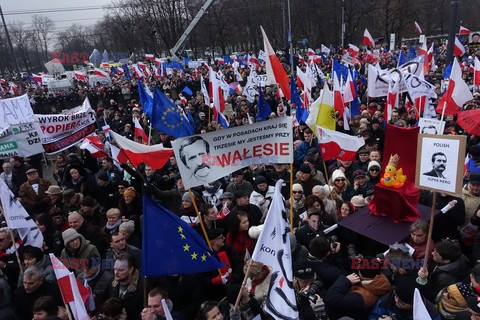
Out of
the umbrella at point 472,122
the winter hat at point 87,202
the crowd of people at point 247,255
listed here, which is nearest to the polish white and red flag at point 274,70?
the crowd of people at point 247,255

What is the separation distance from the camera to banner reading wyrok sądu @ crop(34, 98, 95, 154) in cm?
763

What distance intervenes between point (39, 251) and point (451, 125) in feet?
26.7

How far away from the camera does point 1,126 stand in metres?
8.08

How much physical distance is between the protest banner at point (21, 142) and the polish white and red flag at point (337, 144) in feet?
18.0

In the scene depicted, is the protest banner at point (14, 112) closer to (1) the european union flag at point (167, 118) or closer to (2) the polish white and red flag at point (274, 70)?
(1) the european union flag at point (167, 118)

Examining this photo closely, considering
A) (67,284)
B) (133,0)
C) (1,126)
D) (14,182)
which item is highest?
(133,0)

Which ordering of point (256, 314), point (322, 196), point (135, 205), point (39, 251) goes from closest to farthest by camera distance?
1. point (256, 314)
2. point (39, 251)
3. point (322, 196)
4. point (135, 205)

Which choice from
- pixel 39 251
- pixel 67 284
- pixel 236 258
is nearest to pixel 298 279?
pixel 236 258

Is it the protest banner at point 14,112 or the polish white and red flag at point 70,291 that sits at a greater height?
the protest banner at point 14,112

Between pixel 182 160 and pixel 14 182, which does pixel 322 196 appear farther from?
pixel 14 182

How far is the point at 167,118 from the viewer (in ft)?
21.2

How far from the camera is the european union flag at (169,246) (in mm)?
3652

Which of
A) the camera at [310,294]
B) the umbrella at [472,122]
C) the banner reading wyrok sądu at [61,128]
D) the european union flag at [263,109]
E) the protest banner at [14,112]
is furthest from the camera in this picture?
the european union flag at [263,109]

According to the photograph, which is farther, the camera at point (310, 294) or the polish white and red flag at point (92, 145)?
the polish white and red flag at point (92, 145)
